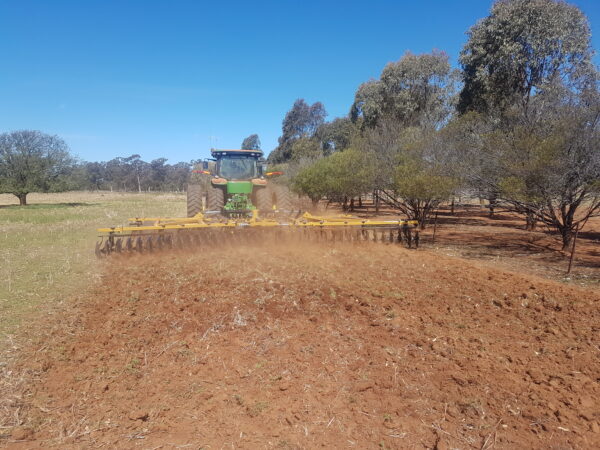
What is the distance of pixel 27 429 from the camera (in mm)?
2551

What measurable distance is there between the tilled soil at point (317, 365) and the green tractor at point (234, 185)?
15.2 ft

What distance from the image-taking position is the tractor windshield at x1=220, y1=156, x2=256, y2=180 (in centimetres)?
1058

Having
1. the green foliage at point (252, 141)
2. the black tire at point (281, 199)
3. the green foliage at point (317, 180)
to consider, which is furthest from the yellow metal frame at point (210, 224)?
the green foliage at point (252, 141)

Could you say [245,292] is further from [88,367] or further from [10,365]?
[10,365]

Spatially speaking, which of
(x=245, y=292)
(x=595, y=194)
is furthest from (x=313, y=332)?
(x=595, y=194)

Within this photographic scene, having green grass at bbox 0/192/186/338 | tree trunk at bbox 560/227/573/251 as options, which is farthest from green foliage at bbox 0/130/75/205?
tree trunk at bbox 560/227/573/251

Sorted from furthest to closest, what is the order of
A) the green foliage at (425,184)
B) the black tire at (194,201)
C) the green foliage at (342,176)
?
the green foliage at (342,176)
the black tire at (194,201)
the green foliage at (425,184)

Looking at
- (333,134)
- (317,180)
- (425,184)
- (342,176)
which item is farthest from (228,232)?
(333,134)

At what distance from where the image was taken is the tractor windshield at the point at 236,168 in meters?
10.6

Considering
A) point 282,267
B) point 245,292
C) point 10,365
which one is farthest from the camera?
point 282,267

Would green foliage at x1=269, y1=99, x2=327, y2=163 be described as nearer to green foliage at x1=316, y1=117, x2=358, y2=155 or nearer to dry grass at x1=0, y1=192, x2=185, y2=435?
green foliage at x1=316, y1=117, x2=358, y2=155

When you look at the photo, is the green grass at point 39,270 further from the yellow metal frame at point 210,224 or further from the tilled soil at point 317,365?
the yellow metal frame at point 210,224

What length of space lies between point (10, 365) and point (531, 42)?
55.8 ft

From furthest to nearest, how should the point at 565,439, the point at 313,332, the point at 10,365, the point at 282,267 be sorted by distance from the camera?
the point at 282,267 → the point at 313,332 → the point at 10,365 → the point at 565,439
